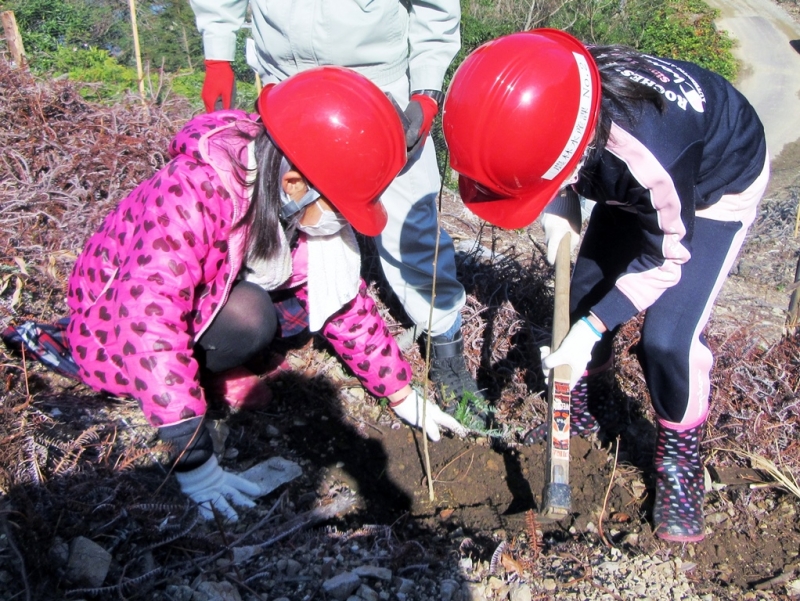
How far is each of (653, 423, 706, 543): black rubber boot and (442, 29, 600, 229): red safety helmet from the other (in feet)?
3.13

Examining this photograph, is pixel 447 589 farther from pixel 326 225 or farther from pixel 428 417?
pixel 326 225

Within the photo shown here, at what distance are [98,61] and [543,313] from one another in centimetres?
530

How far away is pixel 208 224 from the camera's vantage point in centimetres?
175

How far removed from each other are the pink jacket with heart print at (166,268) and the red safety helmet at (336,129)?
6.6 inches

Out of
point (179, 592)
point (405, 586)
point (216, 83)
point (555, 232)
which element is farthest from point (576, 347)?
point (216, 83)

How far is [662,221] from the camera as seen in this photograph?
166cm

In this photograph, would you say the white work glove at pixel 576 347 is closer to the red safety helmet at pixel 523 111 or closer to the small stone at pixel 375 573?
the red safety helmet at pixel 523 111

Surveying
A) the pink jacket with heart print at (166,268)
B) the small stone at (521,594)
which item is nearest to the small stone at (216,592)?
the pink jacket with heart print at (166,268)

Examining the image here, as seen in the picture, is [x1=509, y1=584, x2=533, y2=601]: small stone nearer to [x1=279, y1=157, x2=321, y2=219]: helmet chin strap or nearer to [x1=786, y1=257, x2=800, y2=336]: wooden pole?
[x1=279, y1=157, x2=321, y2=219]: helmet chin strap

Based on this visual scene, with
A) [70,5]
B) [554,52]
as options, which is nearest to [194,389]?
[554,52]

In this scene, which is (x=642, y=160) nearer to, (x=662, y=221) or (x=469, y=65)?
(x=662, y=221)

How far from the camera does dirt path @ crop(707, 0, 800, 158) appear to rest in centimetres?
1077

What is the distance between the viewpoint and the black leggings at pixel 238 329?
6.94 feet

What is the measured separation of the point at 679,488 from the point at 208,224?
5.18 feet
